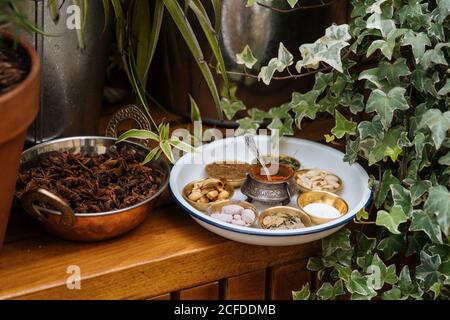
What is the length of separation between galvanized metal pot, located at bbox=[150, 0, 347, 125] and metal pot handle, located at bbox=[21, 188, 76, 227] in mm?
460

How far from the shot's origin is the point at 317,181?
1.30m

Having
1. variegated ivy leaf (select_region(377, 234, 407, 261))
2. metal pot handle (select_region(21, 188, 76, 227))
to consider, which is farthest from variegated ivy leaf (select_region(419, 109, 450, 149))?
metal pot handle (select_region(21, 188, 76, 227))

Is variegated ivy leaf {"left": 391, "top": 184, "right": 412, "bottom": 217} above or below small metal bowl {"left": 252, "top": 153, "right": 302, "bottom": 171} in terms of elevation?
above

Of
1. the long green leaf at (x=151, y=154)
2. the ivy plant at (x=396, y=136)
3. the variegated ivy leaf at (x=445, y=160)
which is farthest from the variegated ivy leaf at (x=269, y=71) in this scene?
the variegated ivy leaf at (x=445, y=160)

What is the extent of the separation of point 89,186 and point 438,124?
0.55 m

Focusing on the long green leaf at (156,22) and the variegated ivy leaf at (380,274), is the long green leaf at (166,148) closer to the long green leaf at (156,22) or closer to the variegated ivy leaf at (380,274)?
the long green leaf at (156,22)

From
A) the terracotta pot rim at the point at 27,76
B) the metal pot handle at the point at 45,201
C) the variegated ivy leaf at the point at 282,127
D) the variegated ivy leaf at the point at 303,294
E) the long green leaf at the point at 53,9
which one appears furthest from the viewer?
the variegated ivy leaf at the point at 282,127

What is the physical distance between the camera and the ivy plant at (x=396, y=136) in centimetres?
107

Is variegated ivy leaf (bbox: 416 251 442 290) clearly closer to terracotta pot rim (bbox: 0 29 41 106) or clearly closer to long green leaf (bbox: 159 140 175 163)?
long green leaf (bbox: 159 140 175 163)

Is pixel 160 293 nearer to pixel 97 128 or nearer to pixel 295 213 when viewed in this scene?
pixel 295 213

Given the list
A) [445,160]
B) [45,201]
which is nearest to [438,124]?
[445,160]

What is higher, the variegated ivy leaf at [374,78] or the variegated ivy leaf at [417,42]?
the variegated ivy leaf at [417,42]

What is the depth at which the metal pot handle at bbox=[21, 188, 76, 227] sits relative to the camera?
1020mm
